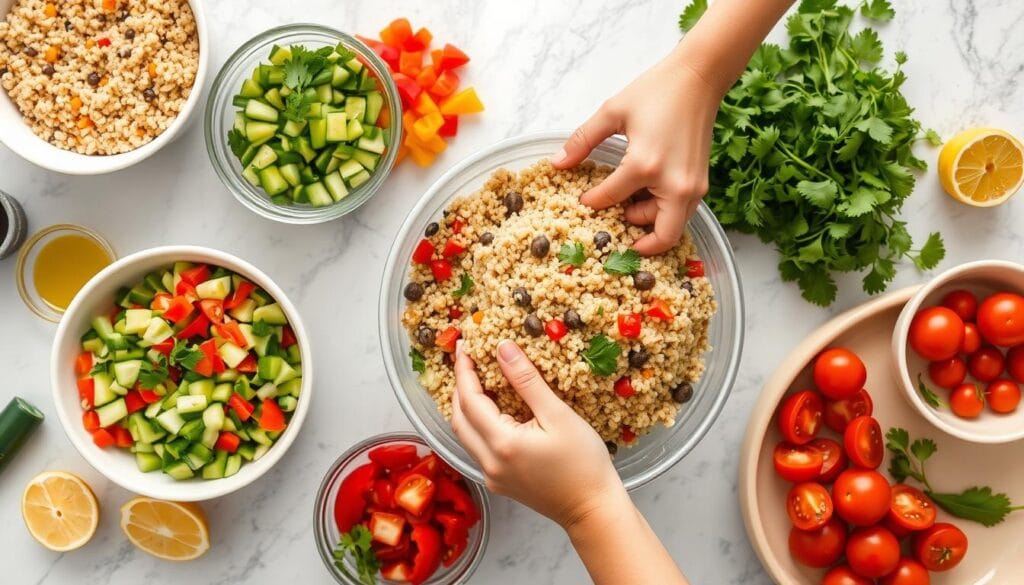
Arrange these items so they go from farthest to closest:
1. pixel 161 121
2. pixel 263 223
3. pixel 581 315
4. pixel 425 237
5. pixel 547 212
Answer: pixel 263 223, pixel 161 121, pixel 425 237, pixel 547 212, pixel 581 315

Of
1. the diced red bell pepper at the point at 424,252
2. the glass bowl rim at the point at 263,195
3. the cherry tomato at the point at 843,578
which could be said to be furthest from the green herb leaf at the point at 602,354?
the cherry tomato at the point at 843,578

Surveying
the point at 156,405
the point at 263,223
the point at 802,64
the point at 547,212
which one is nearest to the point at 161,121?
the point at 263,223

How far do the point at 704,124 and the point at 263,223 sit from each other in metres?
1.18

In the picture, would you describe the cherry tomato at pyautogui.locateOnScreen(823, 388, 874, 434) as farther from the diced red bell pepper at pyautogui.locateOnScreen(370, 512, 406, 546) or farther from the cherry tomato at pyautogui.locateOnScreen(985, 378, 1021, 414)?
the diced red bell pepper at pyautogui.locateOnScreen(370, 512, 406, 546)

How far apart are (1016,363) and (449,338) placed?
1.46 m

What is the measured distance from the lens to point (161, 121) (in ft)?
6.75

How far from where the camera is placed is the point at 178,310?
6.61 feet

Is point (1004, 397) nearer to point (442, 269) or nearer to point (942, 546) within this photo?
point (942, 546)

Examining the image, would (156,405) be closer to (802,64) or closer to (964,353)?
(802,64)

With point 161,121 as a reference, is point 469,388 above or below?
below

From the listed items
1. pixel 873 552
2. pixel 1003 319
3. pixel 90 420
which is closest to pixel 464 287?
pixel 90 420

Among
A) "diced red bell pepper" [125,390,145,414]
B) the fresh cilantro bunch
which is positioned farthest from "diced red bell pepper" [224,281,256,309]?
the fresh cilantro bunch

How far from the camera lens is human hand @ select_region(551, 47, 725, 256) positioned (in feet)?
5.44

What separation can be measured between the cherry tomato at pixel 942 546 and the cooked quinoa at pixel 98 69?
214cm
